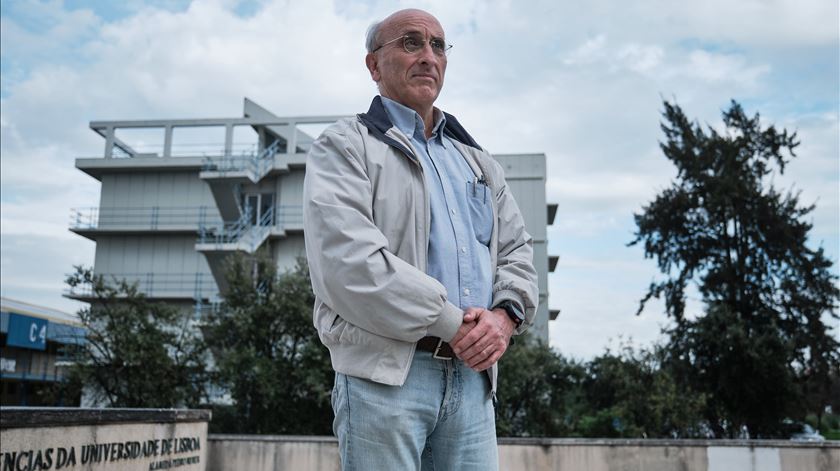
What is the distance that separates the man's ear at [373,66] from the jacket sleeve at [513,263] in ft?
1.98

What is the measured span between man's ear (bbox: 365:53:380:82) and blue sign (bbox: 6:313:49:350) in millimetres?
35496

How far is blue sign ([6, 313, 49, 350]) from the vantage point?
1280 inches

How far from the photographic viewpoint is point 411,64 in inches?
96.5

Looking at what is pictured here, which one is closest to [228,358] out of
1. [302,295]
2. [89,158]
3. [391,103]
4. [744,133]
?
[302,295]

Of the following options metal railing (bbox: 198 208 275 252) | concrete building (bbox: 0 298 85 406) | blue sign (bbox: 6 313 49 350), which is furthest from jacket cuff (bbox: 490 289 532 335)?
blue sign (bbox: 6 313 49 350)

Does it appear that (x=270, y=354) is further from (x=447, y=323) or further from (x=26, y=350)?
(x=26, y=350)

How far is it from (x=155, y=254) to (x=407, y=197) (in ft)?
126

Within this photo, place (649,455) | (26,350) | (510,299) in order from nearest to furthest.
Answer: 1. (510,299)
2. (649,455)
3. (26,350)

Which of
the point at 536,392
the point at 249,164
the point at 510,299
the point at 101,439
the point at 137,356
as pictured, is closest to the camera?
the point at 510,299

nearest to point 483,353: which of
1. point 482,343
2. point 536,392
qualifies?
point 482,343

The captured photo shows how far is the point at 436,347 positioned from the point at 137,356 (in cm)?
1790

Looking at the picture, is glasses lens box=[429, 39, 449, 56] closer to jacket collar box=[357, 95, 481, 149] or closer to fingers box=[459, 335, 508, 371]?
jacket collar box=[357, 95, 481, 149]

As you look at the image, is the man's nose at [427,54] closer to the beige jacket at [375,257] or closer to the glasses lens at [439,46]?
the glasses lens at [439,46]

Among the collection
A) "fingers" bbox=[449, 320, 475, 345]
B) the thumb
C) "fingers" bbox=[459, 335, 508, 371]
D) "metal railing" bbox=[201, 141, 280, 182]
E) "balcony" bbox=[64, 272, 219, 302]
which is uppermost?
"metal railing" bbox=[201, 141, 280, 182]
